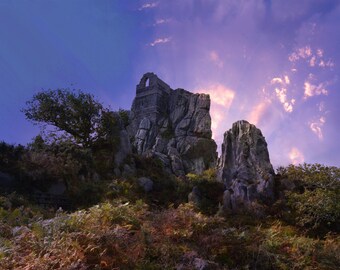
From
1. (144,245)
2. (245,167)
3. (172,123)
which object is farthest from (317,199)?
(172,123)

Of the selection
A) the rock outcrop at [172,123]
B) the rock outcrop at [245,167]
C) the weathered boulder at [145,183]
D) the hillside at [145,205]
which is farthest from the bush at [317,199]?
the rock outcrop at [172,123]

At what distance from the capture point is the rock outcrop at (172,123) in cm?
4984

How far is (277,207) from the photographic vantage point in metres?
18.2

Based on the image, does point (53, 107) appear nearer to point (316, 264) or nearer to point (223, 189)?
point (223, 189)

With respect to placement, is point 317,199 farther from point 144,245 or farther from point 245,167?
point 144,245

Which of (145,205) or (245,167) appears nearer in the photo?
(145,205)

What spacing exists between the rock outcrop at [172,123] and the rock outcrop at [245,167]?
1974 centimetres

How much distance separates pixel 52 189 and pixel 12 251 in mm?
12858

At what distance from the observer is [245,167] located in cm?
2309

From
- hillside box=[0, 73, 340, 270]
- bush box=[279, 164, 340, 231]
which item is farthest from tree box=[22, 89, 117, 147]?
bush box=[279, 164, 340, 231]

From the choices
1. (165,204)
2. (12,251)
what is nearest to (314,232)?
(165,204)

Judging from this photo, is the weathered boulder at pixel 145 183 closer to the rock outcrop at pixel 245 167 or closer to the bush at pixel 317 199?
the rock outcrop at pixel 245 167

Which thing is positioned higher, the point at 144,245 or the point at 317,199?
the point at 317,199

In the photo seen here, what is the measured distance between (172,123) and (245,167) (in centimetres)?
3502
